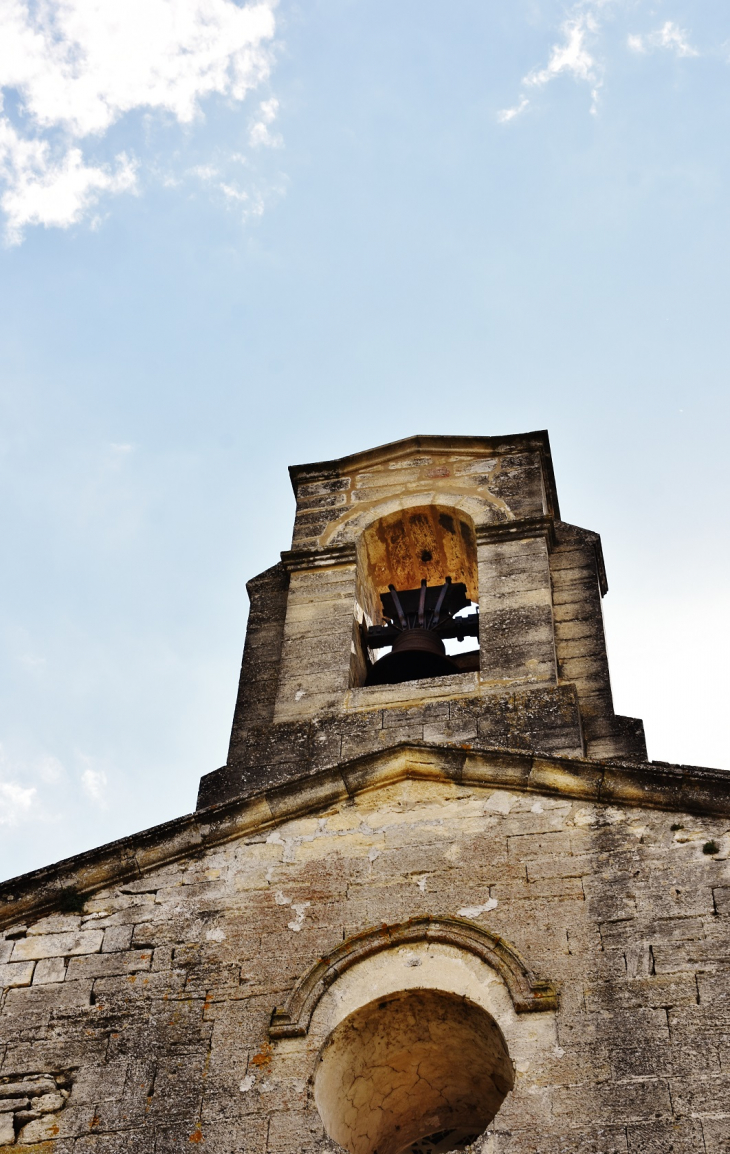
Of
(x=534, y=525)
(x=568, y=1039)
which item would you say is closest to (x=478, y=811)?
(x=568, y=1039)

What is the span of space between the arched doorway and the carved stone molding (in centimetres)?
17

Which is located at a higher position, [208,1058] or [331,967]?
[331,967]

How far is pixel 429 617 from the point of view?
1005cm

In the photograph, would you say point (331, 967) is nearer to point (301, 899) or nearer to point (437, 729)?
point (301, 899)

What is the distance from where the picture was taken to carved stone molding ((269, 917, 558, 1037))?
602 cm

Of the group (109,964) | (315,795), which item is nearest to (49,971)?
(109,964)

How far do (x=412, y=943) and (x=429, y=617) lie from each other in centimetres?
388

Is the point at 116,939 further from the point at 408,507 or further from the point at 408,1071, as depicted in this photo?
the point at 408,507

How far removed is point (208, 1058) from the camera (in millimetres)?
6109

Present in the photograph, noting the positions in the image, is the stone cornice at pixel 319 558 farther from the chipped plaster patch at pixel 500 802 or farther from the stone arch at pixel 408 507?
the chipped plaster patch at pixel 500 802

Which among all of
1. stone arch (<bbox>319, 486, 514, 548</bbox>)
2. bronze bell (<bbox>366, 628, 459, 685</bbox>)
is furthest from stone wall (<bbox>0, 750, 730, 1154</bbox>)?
stone arch (<bbox>319, 486, 514, 548</bbox>)

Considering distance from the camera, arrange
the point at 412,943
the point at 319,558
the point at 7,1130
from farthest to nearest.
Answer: the point at 319,558 < the point at 412,943 < the point at 7,1130

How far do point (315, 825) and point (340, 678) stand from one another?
6.45 feet

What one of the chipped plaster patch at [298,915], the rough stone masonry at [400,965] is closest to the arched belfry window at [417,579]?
the rough stone masonry at [400,965]
